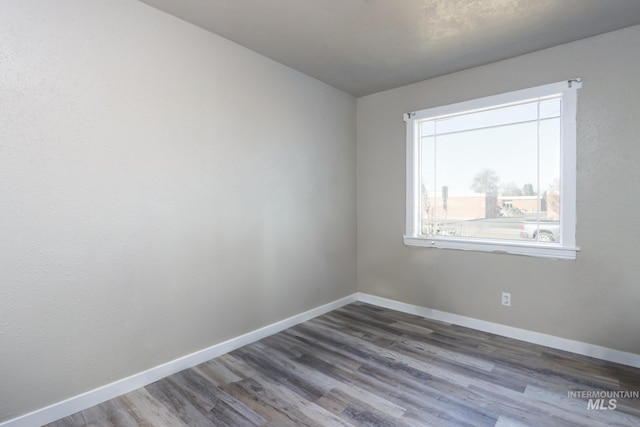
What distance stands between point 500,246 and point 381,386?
1.75 m

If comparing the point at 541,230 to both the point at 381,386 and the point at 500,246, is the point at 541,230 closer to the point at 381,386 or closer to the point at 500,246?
the point at 500,246

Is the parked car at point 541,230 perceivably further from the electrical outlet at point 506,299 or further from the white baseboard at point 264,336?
the white baseboard at point 264,336

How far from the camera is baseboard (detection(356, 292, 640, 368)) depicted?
2.55 m

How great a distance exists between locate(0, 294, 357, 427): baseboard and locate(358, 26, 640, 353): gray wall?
174 cm

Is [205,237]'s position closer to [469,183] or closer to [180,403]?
[180,403]

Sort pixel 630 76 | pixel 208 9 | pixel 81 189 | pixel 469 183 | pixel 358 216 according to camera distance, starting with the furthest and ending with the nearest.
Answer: pixel 358 216, pixel 469 183, pixel 630 76, pixel 208 9, pixel 81 189

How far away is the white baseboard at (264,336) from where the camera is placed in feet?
6.25

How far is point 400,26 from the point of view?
2443 millimetres

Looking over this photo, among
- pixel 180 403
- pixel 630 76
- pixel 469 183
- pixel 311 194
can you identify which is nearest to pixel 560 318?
pixel 469 183

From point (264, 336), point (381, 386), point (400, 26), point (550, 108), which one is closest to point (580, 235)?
point (550, 108)

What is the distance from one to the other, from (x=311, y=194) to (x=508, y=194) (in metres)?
1.90

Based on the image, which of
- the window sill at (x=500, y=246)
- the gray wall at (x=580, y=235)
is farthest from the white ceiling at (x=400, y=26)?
the window sill at (x=500, y=246)

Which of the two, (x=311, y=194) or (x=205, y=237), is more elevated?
(x=311, y=194)

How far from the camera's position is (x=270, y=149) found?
10.1 feet
